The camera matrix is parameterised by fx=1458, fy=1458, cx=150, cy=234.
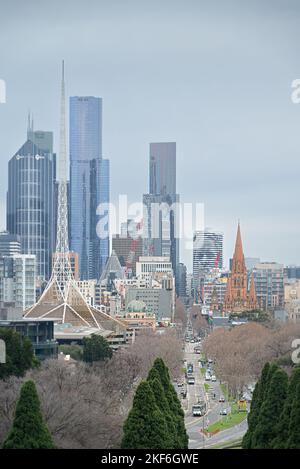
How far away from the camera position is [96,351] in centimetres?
5325

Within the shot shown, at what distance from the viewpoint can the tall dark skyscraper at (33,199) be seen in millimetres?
167375

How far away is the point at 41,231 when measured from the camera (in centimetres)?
16975

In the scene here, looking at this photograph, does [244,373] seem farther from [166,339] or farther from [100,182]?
[100,182]

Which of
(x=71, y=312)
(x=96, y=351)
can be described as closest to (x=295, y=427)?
(x=96, y=351)

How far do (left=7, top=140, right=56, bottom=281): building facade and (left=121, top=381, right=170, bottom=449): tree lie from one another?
13818 centimetres

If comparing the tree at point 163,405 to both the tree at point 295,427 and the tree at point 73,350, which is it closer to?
the tree at point 295,427

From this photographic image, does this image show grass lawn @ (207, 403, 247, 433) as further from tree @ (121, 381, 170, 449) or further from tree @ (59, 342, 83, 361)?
tree @ (121, 381, 170, 449)

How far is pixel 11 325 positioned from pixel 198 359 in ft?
112

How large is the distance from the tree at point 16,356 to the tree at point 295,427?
1328 centimetres

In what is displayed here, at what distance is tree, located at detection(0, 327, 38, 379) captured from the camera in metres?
37.9

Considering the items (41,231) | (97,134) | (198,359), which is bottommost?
(198,359)

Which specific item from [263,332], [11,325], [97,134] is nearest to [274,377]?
[11,325]

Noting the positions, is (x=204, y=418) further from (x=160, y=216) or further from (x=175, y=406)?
(x=160, y=216)
